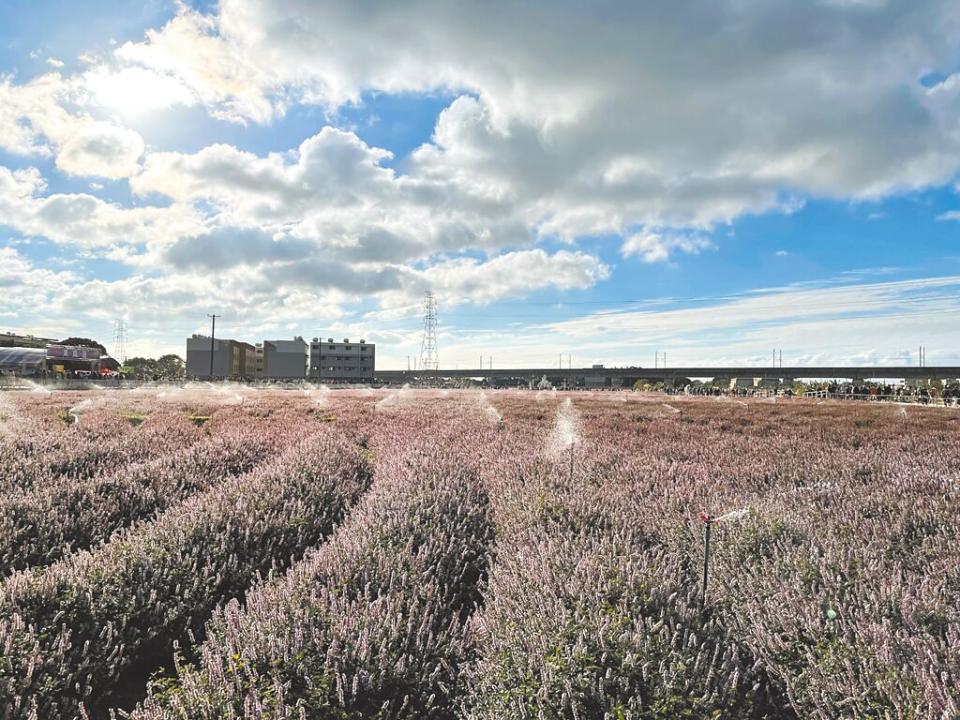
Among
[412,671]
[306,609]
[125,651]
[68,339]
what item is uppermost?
[68,339]

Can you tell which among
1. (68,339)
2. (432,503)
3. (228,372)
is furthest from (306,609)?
(68,339)

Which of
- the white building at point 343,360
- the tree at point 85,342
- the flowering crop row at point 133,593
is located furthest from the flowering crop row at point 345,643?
the tree at point 85,342

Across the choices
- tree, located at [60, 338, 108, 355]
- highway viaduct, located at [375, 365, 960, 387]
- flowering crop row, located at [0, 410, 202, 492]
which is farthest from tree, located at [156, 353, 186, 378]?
flowering crop row, located at [0, 410, 202, 492]

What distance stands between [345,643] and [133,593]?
181 cm

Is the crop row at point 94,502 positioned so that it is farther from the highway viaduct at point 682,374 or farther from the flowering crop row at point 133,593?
the highway viaduct at point 682,374

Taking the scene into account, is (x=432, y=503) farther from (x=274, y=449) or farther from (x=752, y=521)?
(x=274, y=449)

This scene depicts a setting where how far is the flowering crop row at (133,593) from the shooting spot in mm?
2674

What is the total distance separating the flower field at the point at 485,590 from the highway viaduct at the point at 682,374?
85096 mm

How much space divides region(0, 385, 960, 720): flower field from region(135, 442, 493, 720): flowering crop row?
0.02 m

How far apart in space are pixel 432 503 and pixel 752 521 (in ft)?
8.56

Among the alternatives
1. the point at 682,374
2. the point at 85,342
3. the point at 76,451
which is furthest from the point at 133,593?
the point at 85,342

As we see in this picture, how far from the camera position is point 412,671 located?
2.62 meters

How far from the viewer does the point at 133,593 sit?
11.6 feet

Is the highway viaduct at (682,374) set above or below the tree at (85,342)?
below
